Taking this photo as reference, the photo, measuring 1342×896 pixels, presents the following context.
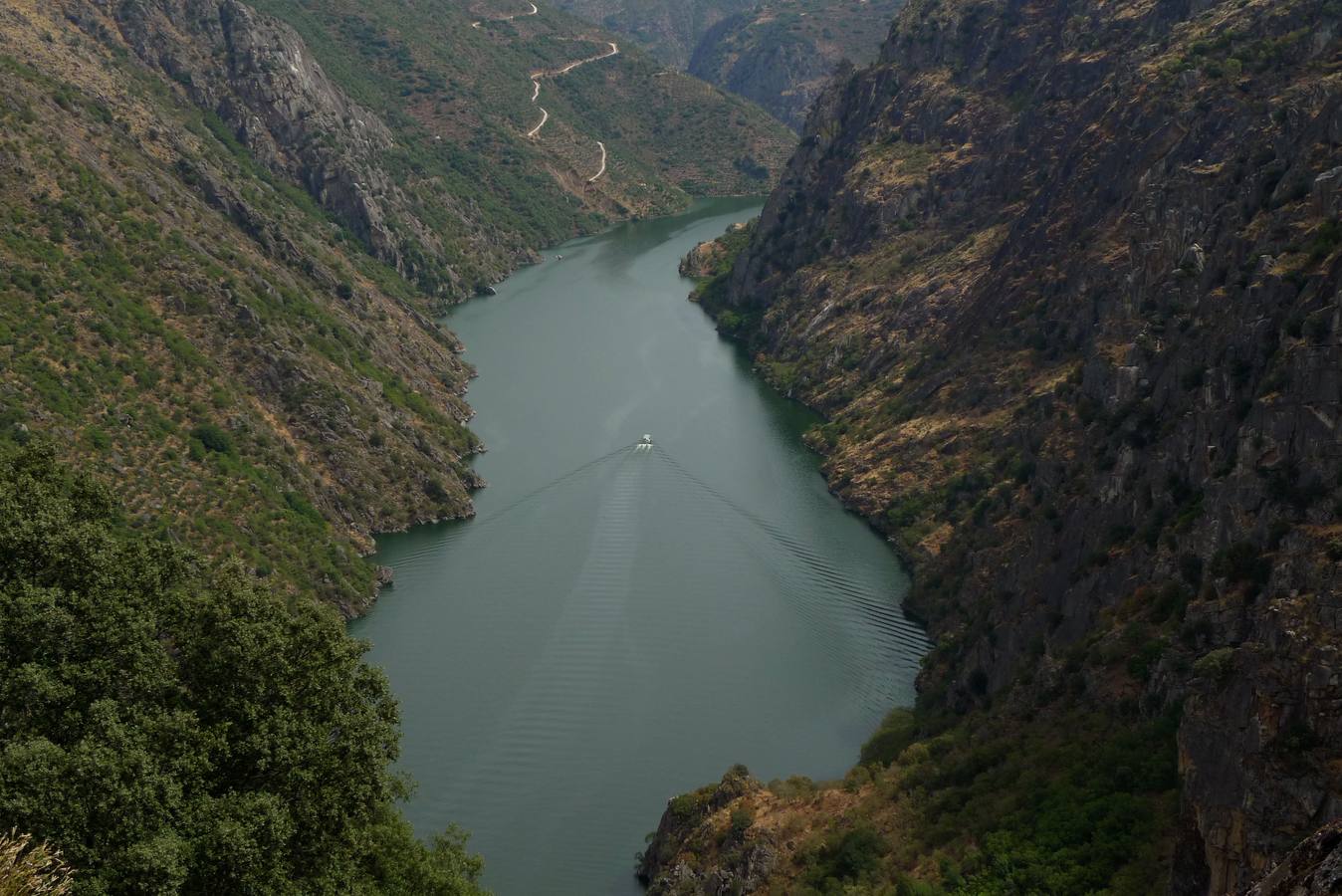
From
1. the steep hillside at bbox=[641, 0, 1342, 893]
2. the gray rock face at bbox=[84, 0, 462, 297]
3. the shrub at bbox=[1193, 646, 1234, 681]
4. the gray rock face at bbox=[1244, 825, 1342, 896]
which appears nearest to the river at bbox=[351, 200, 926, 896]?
the steep hillside at bbox=[641, 0, 1342, 893]

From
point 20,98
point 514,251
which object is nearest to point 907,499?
point 20,98

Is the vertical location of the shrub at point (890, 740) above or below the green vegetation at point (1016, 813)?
below

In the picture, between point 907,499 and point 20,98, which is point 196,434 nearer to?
point 20,98

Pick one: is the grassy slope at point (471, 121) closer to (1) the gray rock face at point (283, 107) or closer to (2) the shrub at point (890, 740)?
(1) the gray rock face at point (283, 107)

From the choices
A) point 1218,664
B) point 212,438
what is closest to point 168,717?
point 1218,664

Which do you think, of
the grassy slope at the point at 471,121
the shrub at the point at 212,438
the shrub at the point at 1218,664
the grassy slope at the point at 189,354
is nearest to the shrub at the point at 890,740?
the shrub at the point at 1218,664

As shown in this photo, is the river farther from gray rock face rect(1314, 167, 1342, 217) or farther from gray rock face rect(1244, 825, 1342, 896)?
gray rock face rect(1244, 825, 1342, 896)

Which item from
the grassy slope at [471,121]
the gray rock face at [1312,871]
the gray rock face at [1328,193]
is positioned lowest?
the grassy slope at [471,121]
